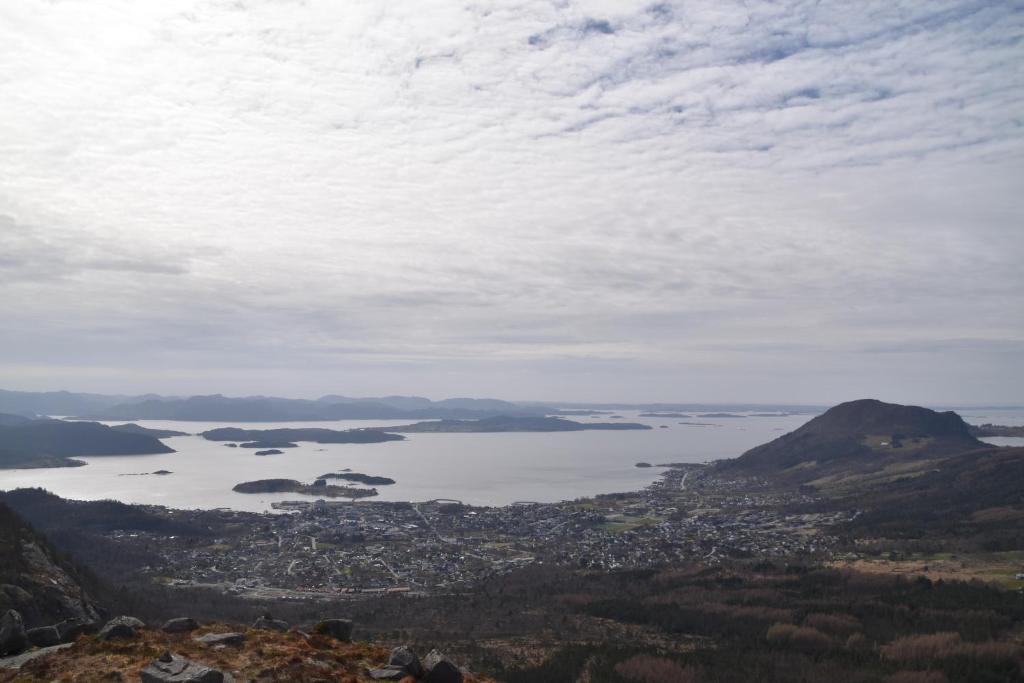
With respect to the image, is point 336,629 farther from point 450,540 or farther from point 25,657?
point 450,540

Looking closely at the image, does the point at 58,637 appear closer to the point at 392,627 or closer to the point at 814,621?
the point at 392,627

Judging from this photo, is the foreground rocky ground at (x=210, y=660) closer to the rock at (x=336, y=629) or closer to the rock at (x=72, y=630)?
the rock at (x=72, y=630)

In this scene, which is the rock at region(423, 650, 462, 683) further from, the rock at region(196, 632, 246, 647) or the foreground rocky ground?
the rock at region(196, 632, 246, 647)

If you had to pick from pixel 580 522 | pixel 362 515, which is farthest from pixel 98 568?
pixel 580 522

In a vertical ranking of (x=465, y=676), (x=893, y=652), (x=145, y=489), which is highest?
(x=465, y=676)

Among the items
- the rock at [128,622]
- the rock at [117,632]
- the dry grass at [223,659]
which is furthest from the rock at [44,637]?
the rock at [117,632]

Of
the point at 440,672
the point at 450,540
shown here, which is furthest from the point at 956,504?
the point at 440,672

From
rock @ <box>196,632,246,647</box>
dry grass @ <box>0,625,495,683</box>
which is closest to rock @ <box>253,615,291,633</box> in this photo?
dry grass @ <box>0,625,495,683</box>
